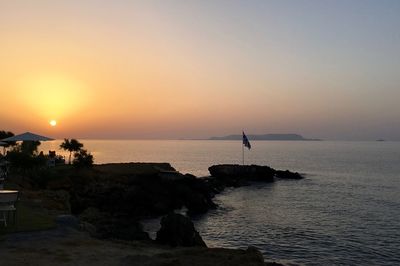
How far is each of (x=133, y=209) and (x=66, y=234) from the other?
23285mm

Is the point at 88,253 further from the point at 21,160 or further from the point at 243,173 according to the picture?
the point at 243,173

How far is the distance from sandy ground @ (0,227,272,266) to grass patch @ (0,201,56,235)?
53 centimetres

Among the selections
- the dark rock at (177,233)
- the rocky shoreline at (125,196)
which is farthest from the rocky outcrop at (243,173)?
the dark rock at (177,233)

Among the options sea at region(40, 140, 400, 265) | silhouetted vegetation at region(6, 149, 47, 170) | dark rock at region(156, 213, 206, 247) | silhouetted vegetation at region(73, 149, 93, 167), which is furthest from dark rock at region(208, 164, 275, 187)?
dark rock at region(156, 213, 206, 247)

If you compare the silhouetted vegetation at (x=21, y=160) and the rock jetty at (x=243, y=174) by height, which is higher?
the silhouetted vegetation at (x=21, y=160)

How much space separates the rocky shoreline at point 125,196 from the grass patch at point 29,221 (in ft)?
11.6

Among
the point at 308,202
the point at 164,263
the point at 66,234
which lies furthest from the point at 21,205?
the point at 308,202

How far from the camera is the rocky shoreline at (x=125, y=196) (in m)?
22.5

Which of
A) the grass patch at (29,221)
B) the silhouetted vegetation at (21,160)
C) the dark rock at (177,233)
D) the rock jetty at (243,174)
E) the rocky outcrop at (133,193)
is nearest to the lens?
the grass patch at (29,221)

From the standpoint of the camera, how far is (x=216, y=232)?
103ft

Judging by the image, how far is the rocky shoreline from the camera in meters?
22.5

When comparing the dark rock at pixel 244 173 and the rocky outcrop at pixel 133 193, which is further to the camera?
the dark rock at pixel 244 173

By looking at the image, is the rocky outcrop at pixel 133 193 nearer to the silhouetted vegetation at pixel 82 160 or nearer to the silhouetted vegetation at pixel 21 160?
the silhouetted vegetation at pixel 82 160

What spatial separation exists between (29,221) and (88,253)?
484 centimetres
